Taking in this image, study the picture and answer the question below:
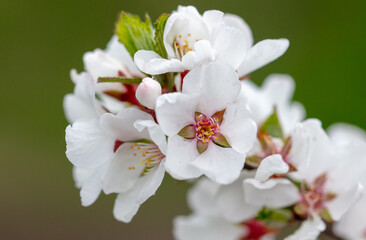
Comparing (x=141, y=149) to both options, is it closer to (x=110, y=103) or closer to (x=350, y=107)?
(x=110, y=103)

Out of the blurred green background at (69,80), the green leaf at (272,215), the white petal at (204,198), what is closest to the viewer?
the green leaf at (272,215)

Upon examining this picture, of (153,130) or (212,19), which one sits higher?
(212,19)

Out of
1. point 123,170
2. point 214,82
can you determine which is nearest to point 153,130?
point 214,82

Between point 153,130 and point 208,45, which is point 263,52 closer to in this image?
point 208,45

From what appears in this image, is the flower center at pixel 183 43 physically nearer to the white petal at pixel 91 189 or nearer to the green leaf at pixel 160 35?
the green leaf at pixel 160 35

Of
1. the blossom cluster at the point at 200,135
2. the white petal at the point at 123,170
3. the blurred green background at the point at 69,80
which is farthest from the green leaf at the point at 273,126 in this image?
the blurred green background at the point at 69,80

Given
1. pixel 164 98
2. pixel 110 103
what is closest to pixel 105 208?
pixel 110 103

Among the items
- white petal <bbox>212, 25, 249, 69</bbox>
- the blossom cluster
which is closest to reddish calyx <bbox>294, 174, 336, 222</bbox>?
the blossom cluster
